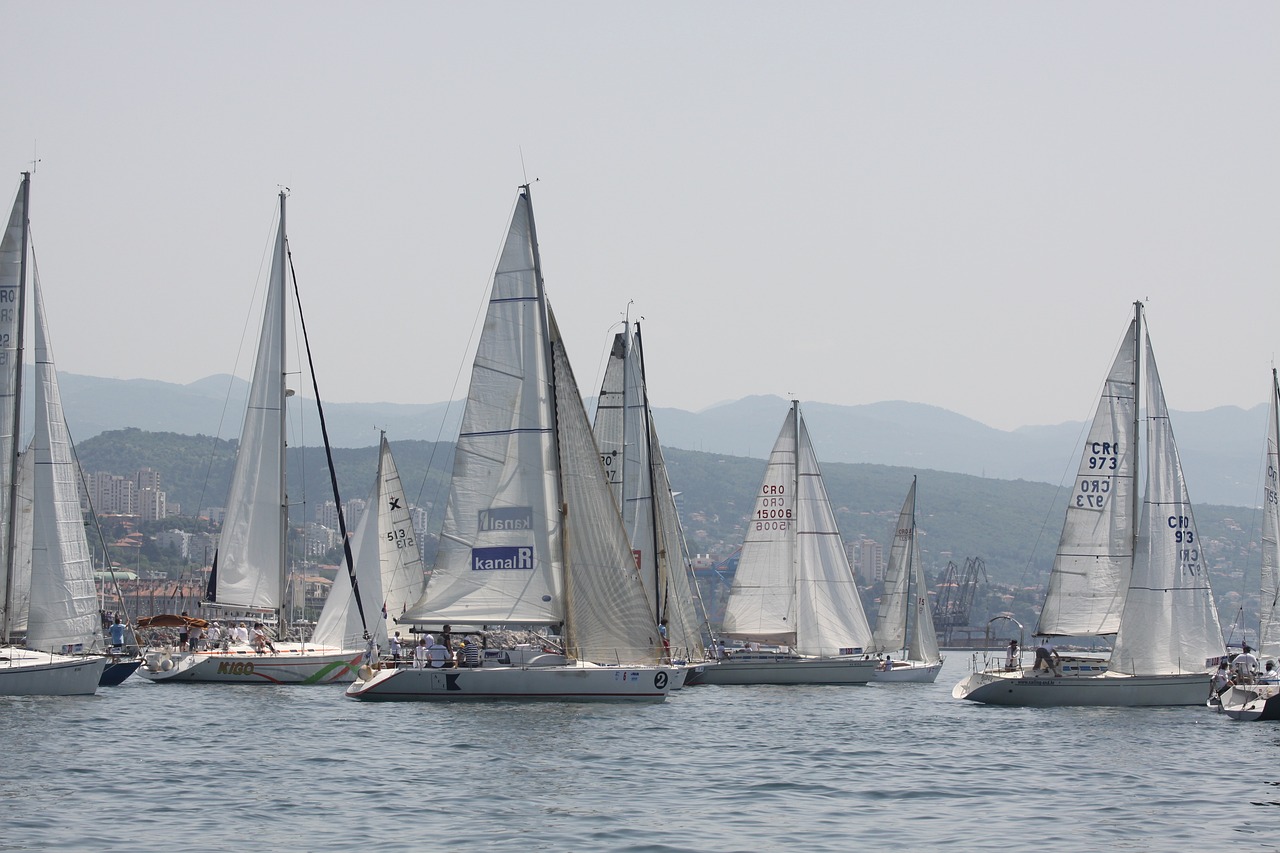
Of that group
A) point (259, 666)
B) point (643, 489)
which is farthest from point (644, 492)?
point (259, 666)

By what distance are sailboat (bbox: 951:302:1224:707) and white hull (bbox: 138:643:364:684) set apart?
1847cm

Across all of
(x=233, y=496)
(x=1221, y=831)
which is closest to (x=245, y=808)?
(x=1221, y=831)

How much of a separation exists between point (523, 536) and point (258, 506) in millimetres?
14743

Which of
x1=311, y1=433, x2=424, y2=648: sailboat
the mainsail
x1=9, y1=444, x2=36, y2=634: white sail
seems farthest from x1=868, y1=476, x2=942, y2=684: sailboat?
x1=9, y1=444, x2=36, y2=634: white sail

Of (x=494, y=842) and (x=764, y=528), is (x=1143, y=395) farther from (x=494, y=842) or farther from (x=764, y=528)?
(x=494, y=842)

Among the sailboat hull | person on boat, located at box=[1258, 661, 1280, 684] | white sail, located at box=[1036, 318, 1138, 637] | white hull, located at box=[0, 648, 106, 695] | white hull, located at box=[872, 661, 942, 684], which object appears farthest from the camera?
white hull, located at box=[872, 661, 942, 684]

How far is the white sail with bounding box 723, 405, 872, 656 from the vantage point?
56.5 metres

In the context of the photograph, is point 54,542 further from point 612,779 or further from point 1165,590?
point 1165,590

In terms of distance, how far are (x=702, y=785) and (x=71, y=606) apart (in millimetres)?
18707

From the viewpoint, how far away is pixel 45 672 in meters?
38.5

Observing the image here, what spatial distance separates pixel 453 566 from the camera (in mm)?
39000

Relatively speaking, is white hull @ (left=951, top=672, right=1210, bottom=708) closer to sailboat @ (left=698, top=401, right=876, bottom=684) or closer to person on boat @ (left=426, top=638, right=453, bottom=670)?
sailboat @ (left=698, top=401, right=876, bottom=684)

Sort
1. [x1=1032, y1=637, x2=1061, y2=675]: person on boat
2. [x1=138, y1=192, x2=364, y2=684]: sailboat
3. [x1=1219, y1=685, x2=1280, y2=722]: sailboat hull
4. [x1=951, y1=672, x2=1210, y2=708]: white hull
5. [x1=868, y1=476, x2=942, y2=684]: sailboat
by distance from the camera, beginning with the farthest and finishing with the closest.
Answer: [x1=868, y1=476, x2=942, y2=684]: sailboat < [x1=138, y1=192, x2=364, y2=684]: sailboat < [x1=1032, y1=637, x2=1061, y2=675]: person on boat < [x1=951, y1=672, x2=1210, y2=708]: white hull < [x1=1219, y1=685, x2=1280, y2=722]: sailboat hull

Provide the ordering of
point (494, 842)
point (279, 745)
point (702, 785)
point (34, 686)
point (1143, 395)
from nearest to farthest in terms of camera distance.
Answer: point (494, 842)
point (702, 785)
point (279, 745)
point (34, 686)
point (1143, 395)
